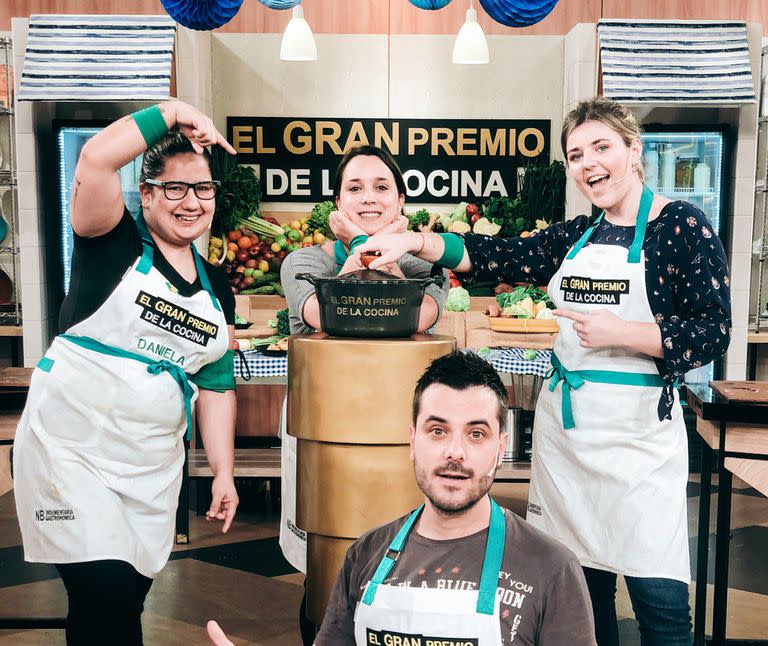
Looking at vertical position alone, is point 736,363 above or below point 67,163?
below

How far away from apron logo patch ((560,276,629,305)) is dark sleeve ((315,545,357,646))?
1.15m

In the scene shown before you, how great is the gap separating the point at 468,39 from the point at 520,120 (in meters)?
1.28

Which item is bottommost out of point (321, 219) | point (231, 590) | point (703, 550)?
point (231, 590)

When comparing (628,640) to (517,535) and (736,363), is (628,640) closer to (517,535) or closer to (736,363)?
(517,535)

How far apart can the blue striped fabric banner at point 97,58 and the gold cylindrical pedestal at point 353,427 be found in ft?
12.6

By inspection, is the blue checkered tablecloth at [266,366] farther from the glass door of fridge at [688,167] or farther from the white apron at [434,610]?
the glass door of fridge at [688,167]

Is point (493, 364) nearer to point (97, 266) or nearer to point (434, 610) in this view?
point (97, 266)

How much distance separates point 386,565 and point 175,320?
0.96 meters

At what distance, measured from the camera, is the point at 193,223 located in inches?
92.5

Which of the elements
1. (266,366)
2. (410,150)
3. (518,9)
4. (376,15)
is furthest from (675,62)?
(266,366)

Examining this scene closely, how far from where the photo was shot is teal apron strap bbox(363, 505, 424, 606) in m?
1.73

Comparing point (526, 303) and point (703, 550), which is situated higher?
point (526, 303)

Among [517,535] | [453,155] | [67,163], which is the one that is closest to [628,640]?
[517,535]

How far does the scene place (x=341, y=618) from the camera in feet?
5.78
